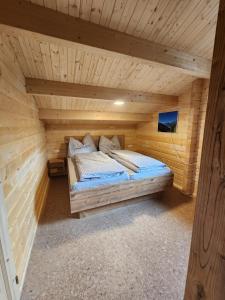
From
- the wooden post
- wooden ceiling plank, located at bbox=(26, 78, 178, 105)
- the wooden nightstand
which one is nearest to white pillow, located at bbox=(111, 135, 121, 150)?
the wooden nightstand

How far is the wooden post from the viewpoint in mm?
453

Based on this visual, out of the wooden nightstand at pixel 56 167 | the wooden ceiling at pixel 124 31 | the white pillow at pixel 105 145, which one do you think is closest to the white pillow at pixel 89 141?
the white pillow at pixel 105 145

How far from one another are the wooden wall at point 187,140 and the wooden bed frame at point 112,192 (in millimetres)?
558

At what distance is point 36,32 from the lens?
1270mm

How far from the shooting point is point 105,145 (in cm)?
455

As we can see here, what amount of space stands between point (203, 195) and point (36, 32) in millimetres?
1712

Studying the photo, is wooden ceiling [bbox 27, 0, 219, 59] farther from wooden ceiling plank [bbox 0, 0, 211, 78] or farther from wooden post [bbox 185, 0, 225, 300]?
wooden post [bbox 185, 0, 225, 300]

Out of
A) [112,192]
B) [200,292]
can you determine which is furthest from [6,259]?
[112,192]

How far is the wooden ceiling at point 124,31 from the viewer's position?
1.37m

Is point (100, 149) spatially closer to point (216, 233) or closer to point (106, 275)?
point (106, 275)

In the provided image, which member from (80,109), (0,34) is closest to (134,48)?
(0,34)

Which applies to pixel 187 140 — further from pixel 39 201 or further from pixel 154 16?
pixel 39 201

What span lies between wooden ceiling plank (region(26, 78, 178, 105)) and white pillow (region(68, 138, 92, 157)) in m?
1.86

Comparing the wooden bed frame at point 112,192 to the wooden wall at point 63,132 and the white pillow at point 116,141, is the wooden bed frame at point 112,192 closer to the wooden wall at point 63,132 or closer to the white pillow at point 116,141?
the wooden wall at point 63,132
